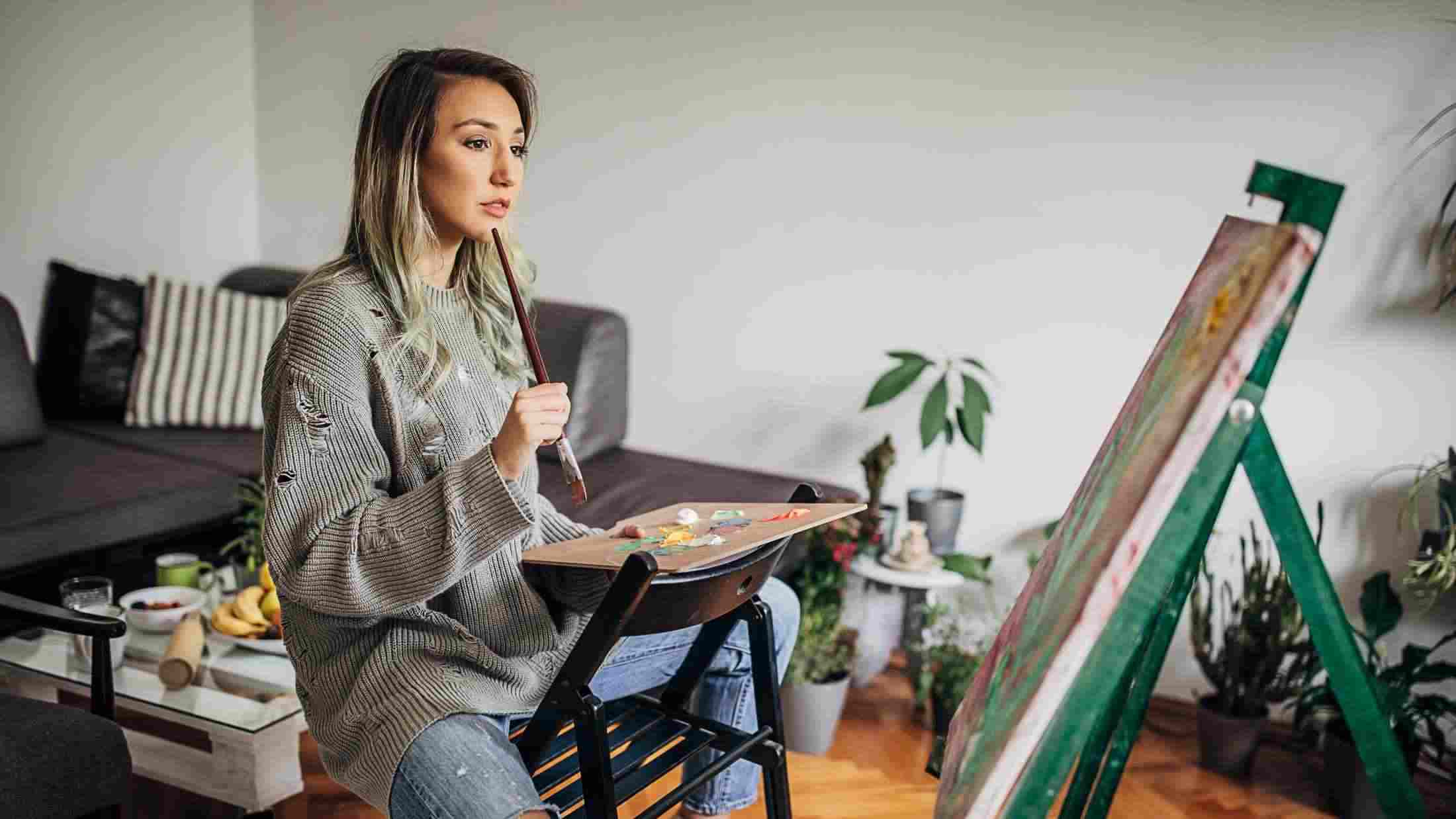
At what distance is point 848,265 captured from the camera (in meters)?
2.96

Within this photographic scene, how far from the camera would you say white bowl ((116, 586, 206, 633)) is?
2.00m

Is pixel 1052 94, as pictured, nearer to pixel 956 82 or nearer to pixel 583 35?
pixel 956 82

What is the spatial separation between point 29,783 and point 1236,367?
147 centimetres

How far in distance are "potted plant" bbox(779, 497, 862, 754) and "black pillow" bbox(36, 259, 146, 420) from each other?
1.97 m

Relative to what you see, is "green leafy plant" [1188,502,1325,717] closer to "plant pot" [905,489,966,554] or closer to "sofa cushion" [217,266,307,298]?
"plant pot" [905,489,966,554]

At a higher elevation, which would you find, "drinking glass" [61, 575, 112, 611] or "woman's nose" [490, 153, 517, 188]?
"woman's nose" [490, 153, 517, 188]

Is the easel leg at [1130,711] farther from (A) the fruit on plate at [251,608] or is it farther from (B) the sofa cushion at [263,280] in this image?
(B) the sofa cushion at [263,280]

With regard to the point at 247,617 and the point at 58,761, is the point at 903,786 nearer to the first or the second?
the point at 247,617

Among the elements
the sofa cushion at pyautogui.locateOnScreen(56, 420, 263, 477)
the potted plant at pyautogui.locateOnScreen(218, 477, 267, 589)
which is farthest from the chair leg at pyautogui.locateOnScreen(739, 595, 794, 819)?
the sofa cushion at pyautogui.locateOnScreen(56, 420, 263, 477)

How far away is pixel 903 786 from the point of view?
2.29 metres

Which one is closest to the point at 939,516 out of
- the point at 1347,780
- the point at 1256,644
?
the point at 1256,644

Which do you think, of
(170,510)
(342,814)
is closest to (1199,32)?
(342,814)

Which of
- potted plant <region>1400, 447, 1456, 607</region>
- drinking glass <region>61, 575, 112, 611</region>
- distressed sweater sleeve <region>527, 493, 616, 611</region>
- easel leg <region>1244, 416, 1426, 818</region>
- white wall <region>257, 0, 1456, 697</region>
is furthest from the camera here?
white wall <region>257, 0, 1456, 697</region>

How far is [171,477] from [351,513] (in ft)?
5.50
